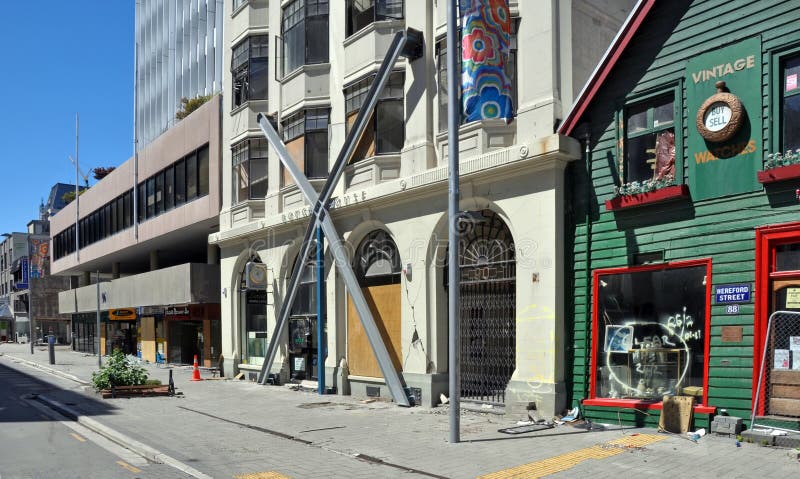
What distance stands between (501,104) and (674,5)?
3.54m

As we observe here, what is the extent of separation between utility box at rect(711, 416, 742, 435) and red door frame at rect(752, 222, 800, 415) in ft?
1.08

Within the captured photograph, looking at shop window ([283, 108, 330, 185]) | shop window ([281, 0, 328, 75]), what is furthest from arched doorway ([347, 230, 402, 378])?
shop window ([281, 0, 328, 75])

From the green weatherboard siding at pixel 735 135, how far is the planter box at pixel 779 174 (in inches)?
8.6

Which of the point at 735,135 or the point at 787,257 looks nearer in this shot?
the point at 787,257

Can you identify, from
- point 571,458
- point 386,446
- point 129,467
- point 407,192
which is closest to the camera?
point 571,458

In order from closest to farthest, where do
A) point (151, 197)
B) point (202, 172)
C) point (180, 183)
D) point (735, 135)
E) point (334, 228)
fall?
point (735, 135)
point (334, 228)
point (202, 172)
point (180, 183)
point (151, 197)

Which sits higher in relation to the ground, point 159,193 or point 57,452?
point 159,193

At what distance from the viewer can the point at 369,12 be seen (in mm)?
17594

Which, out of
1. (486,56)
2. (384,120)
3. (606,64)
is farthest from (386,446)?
(384,120)

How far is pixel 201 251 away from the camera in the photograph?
3441 cm

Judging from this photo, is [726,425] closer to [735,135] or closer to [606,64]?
[735,135]

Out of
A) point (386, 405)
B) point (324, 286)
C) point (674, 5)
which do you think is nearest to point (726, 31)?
point (674, 5)

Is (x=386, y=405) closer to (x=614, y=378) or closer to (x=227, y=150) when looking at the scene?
(x=614, y=378)

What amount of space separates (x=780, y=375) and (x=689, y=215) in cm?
278
